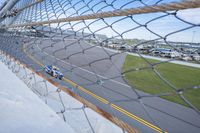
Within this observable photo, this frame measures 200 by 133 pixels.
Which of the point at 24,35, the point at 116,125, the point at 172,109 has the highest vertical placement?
the point at 24,35

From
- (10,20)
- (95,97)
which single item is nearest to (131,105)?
(95,97)

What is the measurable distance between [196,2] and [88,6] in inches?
34.7

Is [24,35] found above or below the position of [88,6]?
below

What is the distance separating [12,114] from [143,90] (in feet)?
20.4

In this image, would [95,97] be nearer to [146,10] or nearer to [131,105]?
[131,105]

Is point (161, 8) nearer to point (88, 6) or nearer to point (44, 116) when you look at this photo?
point (44, 116)

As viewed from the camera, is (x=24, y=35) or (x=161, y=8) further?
(x=24, y=35)

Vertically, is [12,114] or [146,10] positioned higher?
[146,10]

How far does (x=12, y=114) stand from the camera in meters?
0.50

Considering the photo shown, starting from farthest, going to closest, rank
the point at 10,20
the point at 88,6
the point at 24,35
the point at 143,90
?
the point at 143,90 → the point at 10,20 → the point at 24,35 → the point at 88,6

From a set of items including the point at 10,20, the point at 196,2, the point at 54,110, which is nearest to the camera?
the point at 196,2

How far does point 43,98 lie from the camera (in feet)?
2.20

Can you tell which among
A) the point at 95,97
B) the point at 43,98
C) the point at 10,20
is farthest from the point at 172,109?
the point at 43,98

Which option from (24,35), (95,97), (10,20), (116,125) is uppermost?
(10,20)
